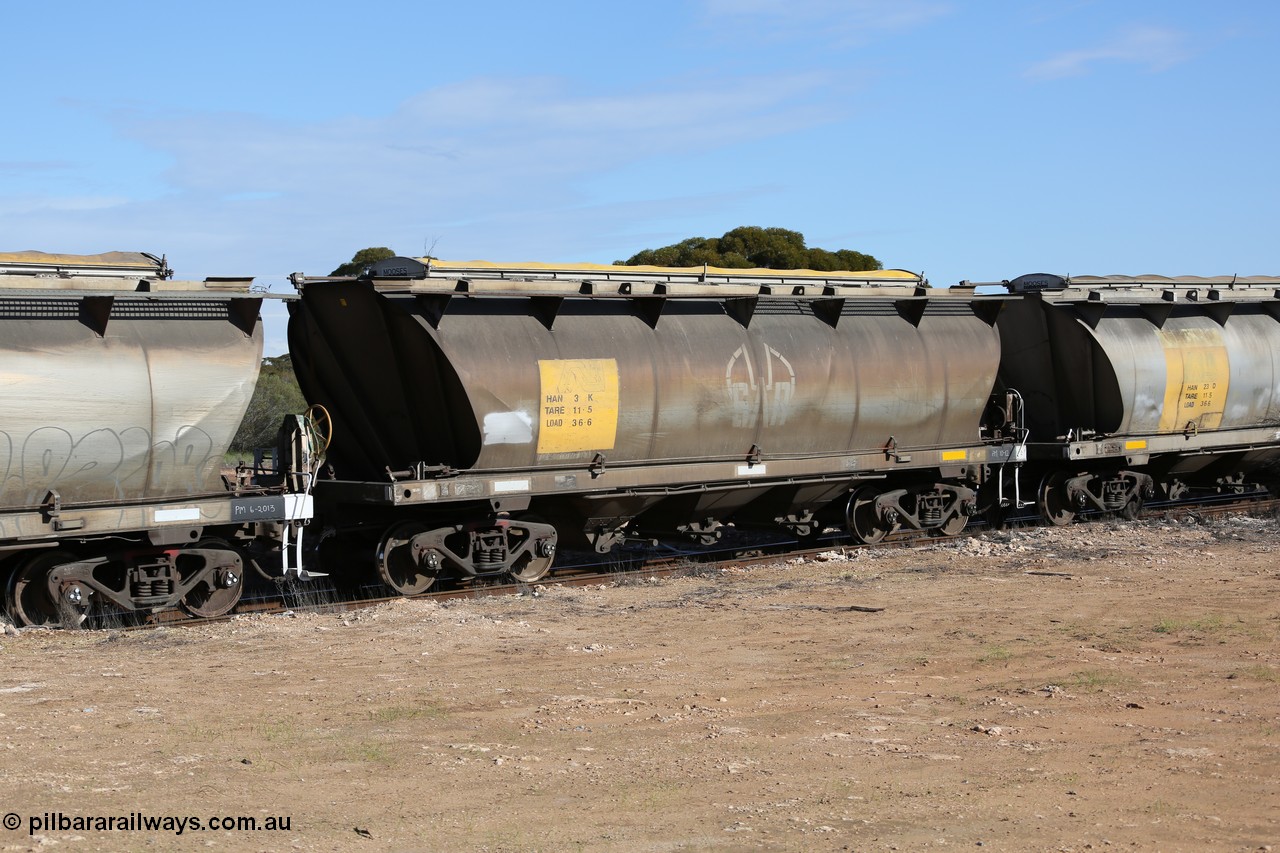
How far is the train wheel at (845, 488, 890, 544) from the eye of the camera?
17.9m

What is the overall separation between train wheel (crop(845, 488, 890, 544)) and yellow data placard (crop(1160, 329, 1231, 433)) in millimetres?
5695

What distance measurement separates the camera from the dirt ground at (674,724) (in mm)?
6426

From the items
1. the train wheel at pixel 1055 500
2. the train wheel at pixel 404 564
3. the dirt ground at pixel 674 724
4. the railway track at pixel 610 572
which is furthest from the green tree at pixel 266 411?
the train wheel at pixel 1055 500

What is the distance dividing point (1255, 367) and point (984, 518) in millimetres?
5615

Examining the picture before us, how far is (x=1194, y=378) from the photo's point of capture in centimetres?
2075

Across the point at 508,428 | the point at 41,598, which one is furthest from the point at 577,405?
the point at 41,598

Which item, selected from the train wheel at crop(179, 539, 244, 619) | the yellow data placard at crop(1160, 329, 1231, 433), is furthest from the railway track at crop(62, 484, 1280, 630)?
the yellow data placard at crop(1160, 329, 1231, 433)

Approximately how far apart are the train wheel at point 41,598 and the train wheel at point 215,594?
3.50ft

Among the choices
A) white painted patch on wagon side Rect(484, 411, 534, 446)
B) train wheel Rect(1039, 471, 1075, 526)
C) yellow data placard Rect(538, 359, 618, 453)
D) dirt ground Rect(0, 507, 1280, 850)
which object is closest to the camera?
dirt ground Rect(0, 507, 1280, 850)

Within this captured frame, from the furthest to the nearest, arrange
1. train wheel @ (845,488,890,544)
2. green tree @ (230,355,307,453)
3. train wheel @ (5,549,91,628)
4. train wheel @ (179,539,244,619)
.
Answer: green tree @ (230,355,307,453) → train wheel @ (845,488,890,544) → train wheel @ (179,539,244,619) → train wheel @ (5,549,91,628)

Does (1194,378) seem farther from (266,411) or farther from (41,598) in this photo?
(41,598)

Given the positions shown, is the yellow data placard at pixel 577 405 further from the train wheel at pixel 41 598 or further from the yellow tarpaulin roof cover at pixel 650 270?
the train wheel at pixel 41 598

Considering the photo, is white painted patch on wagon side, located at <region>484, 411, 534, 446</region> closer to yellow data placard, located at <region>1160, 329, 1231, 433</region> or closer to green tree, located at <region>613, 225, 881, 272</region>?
yellow data placard, located at <region>1160, 329, 1231, 433</region>

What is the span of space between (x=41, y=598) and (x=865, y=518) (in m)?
10.6
